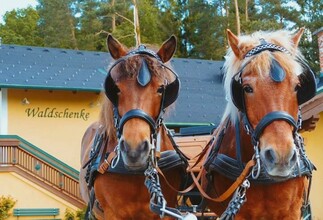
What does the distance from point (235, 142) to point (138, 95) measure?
34.7 inches

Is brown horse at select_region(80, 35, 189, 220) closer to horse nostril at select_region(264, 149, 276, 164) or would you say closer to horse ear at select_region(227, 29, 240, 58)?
horse ear at select_region(227, 29, 240, 58)

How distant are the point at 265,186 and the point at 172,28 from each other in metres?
34.3

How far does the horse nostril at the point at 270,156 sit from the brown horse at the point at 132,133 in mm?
834

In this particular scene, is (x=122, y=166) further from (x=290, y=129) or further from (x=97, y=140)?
(x=290, y=129)

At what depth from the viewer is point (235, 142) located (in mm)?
4379

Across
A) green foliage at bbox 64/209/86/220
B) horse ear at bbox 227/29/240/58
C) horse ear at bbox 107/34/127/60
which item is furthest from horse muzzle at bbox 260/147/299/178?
green foliage at bbox 64/209/86/220

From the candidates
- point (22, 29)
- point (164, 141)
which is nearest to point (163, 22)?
point (22, 29)

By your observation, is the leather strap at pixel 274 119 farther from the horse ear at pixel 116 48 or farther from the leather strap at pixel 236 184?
the horse ear at pixel 116 48

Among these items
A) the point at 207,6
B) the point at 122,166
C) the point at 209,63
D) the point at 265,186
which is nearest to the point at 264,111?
the point at 265,186

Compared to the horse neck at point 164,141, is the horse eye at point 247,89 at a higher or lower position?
higher

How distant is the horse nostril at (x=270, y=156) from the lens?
11.4 feet

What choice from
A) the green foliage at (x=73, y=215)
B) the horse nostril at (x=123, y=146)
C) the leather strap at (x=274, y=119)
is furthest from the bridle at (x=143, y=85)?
the green foliage at (x=73, y=215)

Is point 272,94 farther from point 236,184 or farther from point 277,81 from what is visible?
point 236,184

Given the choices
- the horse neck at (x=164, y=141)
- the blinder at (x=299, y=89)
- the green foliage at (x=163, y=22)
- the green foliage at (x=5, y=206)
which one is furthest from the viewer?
the green foliage at (x=163, y=22)
